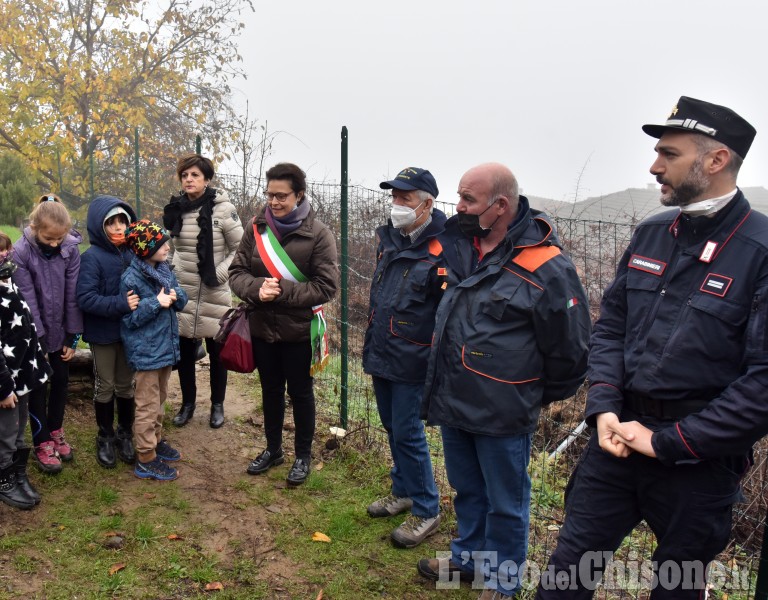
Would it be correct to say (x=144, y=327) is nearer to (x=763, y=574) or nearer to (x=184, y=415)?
(x=184, y=415)

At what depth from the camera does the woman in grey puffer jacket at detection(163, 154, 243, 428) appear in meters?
→ 4.37

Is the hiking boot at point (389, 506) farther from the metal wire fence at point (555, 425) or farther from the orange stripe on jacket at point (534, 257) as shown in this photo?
the orange stripe on jacket at point (534, 257)

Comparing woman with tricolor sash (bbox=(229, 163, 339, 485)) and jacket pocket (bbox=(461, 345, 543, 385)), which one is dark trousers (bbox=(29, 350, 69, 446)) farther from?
jacket pocket (bbox=(461, 345, 543, 385))

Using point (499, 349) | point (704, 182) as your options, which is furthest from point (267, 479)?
point (704, 182)

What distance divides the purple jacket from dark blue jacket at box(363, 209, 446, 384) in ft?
6.42

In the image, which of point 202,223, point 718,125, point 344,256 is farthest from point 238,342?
point 718,125

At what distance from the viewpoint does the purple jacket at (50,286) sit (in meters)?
3.59

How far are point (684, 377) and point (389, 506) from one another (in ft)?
7.35

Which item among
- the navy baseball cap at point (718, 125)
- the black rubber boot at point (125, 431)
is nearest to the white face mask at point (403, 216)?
the navy baseball cap at point (718, 125)

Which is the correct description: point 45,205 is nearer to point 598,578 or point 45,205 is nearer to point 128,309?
point 128,309

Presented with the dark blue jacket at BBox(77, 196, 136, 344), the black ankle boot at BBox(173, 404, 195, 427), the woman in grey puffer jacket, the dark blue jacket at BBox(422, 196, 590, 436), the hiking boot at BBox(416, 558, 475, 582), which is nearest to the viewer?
the dark blue jacket at BBox(422, 196, 590, 436)

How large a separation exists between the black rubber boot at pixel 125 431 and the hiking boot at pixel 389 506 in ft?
5.64

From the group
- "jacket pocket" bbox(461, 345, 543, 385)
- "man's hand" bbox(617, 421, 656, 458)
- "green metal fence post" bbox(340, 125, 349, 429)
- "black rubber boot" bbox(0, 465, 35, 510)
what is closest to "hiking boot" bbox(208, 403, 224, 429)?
"green metal fence post" bbox(340, 125, 349, 429)

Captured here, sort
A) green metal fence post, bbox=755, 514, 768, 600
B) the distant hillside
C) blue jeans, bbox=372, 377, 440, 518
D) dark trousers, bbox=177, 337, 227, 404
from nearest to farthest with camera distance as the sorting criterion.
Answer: green metal fence post, bbox=755, 514, 768, 600 → blue jeans, bbox=372, 377, 440, 518 → the distant hillside → dark trousers, bbox=177, 337, 227, 404
